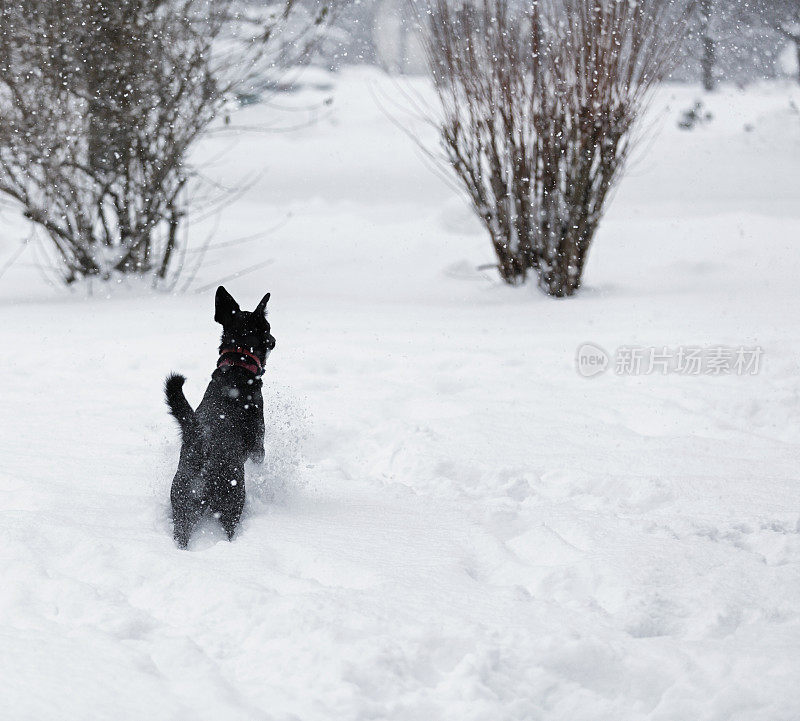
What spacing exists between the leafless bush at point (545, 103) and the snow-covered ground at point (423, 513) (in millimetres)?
583

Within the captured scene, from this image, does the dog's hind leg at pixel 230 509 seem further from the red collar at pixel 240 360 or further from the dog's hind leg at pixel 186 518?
the red collar at pixel 240 360

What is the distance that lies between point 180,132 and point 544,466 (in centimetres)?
499

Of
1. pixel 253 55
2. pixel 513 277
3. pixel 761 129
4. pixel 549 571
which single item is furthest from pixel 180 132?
pixel 761 129

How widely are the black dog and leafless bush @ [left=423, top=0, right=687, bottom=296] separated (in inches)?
133

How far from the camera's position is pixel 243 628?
2.18 metres

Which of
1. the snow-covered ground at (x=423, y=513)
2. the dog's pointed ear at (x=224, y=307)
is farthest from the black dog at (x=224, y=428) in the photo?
the snow-covered ground at (x=423, y=513)

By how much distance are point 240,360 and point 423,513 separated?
2.94ft

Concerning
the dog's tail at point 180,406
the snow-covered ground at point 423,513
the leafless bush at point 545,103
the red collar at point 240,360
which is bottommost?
the snow-covered ground at point 423,513

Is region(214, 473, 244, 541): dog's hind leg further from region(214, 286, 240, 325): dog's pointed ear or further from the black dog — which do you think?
region(214, 286, 240, 325): dog's pointed ear

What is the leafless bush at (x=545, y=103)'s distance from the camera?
6.34 metres

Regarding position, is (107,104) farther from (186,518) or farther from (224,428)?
(186,518)

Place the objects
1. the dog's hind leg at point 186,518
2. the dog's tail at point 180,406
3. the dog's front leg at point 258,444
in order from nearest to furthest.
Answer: the dog's hind leg at point 186,518 → the dog's tail at point 180,406 → the dog's front leg at point 258,444

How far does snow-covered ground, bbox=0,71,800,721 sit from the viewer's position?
78.2 inches

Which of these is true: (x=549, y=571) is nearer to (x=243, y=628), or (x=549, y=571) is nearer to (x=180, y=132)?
(x=243, y=628)
